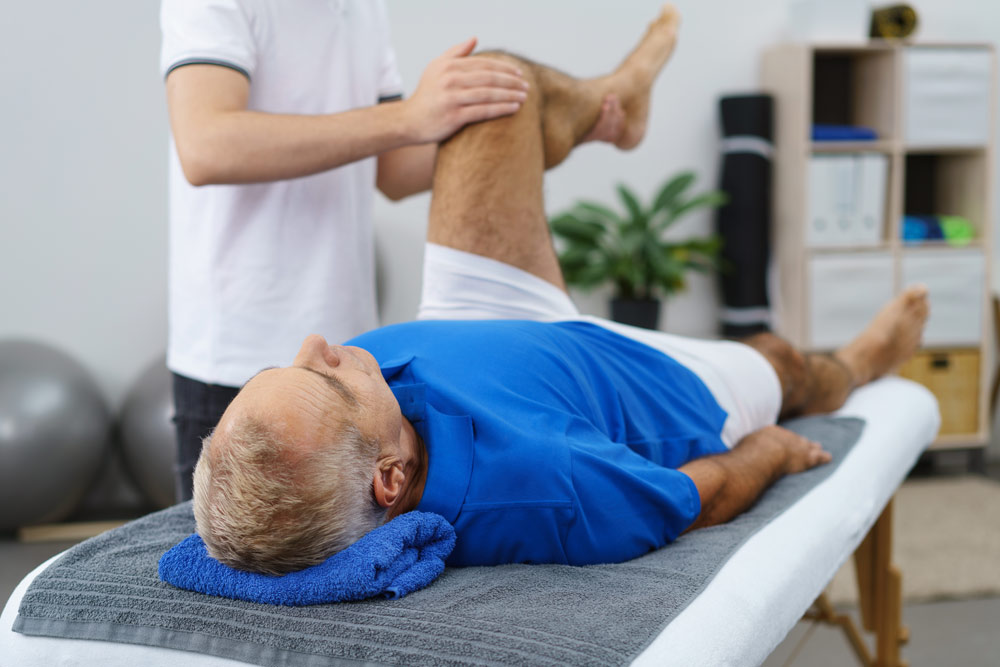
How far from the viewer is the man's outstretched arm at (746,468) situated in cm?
123

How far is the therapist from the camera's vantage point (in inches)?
46.9

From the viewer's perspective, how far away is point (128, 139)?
3141mm

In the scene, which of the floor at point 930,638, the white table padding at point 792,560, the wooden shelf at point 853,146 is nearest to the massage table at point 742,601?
the white table padding at point 792,560

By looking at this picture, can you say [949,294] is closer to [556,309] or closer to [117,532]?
[556,309]

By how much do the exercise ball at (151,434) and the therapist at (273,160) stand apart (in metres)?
1.49

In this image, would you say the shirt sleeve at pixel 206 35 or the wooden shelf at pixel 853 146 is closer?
the shirt sleeve at pixel 206 35

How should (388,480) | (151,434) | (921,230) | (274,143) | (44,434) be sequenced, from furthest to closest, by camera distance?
(921,230) → (151,434) → (44,434) → (274,143) → (388,480)

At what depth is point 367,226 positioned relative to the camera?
4.87ft

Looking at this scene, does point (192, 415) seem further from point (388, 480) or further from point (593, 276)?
point (593, 276)

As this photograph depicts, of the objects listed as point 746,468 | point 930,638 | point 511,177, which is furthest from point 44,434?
point 930,638

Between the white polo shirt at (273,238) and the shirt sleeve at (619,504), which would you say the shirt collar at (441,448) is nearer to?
the shirt sleeve at (619,504)

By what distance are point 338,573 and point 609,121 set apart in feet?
3.32

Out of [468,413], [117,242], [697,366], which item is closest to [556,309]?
[697,366]

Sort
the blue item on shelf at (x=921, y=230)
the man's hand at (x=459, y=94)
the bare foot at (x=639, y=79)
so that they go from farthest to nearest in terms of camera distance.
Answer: the blue item on shelf at (x=921, y=230)
the bare foot at (x=639, y=79)
the man's hand at (x=459, y=94)
